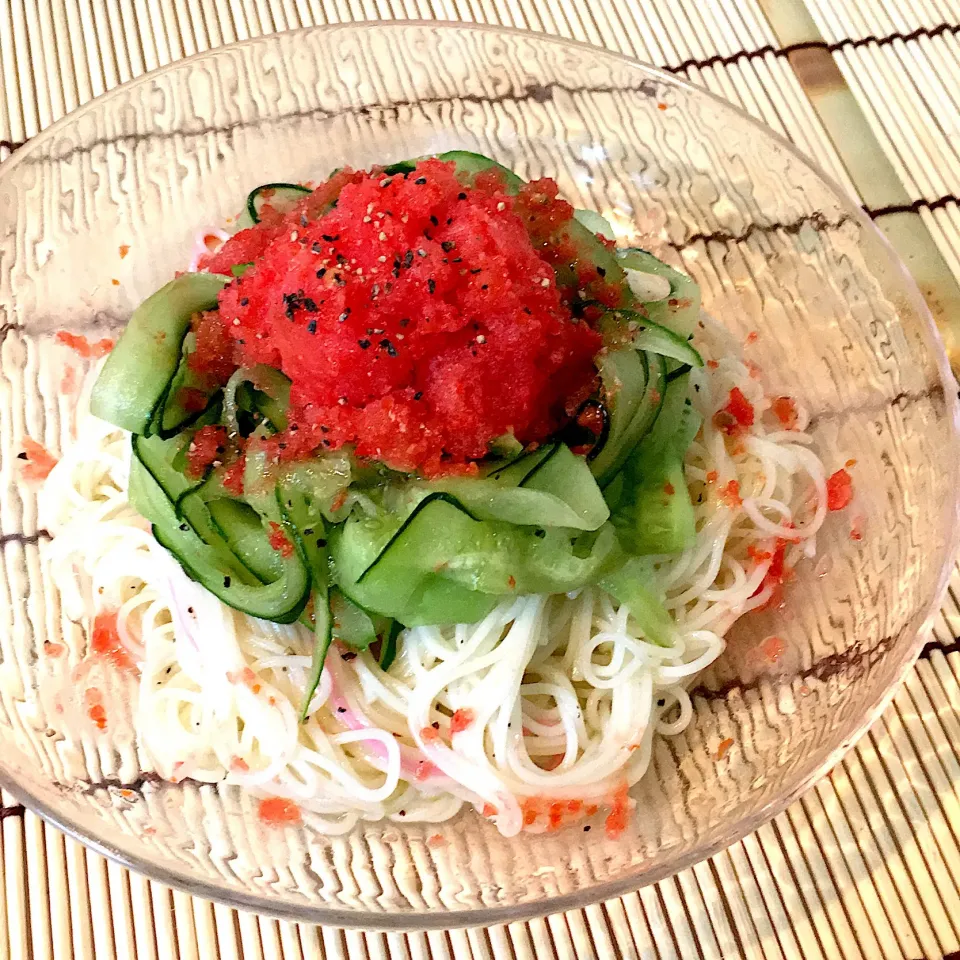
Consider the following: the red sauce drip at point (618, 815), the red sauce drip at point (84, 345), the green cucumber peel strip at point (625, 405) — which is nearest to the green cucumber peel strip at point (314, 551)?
the green cucumber peel strip at point (625, 405)

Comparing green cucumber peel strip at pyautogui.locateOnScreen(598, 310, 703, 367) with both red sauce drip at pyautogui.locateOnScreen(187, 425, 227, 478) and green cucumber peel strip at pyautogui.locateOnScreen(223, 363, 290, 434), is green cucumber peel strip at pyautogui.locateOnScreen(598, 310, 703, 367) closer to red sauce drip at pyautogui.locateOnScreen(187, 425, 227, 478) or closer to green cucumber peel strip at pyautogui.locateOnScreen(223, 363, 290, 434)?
green cucumber peel strip at pyautogui.locateOnScreen(223, 363, 290, 434)

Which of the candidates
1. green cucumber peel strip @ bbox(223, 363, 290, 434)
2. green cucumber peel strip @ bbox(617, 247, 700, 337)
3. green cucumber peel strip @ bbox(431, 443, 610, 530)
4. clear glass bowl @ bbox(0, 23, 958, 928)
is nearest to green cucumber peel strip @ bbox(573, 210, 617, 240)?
green cucumber peel strip @ bbox(617, 247, 700, 337)

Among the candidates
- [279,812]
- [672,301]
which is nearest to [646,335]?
[672,301]

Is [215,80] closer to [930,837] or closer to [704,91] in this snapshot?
[704,91]


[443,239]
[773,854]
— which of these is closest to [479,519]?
[443,239]

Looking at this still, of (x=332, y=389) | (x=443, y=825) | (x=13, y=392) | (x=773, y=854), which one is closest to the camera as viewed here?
(x=332, y=389)

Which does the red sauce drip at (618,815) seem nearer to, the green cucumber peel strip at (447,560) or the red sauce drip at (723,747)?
the red sauce drip at (723,747)

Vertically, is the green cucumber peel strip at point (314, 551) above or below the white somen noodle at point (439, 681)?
above
